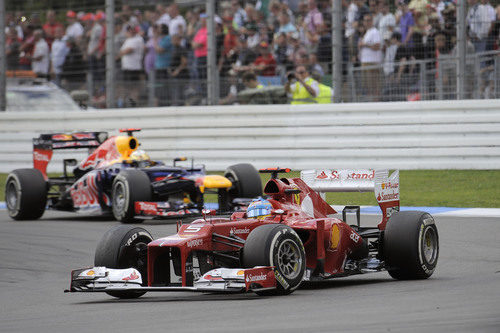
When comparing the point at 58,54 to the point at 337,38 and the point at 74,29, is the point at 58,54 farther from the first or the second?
the point at 337,38

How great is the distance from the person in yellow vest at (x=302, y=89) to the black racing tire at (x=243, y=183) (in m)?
3.45

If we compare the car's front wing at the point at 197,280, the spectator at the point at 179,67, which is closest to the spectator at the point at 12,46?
the spectator at the point at 179,67

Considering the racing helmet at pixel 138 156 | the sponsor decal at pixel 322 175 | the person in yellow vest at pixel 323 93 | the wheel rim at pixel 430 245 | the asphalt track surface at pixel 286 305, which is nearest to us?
the asphalt track surface at pixel 286 305

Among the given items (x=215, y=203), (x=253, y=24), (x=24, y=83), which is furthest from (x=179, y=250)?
(x=24, y=83)

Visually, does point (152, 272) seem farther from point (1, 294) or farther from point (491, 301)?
point (491, 301)

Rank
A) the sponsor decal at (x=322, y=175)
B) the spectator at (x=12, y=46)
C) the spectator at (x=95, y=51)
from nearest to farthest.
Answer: the sponsor decal at (x=322, y=175) → the spectator at (x=95, y=51) → the spectator at (x=12, y=46)

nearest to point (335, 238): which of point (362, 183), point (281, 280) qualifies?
point (281, 280)

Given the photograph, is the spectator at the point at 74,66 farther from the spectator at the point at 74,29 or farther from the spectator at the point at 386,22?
the spectator at the point at 386,22

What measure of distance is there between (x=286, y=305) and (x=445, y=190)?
10455 millimetres

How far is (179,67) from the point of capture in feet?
65.9

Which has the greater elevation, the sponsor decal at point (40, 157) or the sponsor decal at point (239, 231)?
the sponsor decal at point (40, 157)

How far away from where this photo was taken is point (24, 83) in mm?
24906

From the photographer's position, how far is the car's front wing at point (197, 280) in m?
8.12

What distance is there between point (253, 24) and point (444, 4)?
369cm
